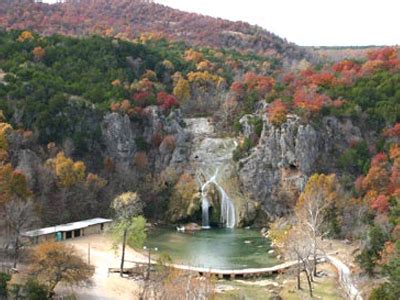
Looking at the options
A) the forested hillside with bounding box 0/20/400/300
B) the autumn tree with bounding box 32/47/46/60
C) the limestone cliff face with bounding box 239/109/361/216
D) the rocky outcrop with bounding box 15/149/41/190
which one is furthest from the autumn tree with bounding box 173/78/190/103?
the rocky outcrop with bounding box 15/149/41/190

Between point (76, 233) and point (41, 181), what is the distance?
637 centimetres

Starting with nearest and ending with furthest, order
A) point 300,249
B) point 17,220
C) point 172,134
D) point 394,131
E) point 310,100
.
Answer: point 300,249
point 17,220
point 394,131
point 310,100
point 172,134

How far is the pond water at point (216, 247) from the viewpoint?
45125 millimetres

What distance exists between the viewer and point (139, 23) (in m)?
120

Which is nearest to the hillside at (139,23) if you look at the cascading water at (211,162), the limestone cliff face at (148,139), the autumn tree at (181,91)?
the autumn tree at (181,91)

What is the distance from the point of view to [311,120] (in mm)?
63125

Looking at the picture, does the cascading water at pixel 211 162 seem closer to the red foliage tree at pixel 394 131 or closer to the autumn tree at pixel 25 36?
the red foliage tree at pixel 394 131

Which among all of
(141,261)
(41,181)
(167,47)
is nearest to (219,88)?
(167,47)

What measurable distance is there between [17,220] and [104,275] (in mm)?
6794

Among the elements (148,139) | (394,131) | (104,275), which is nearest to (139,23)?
(148,139)

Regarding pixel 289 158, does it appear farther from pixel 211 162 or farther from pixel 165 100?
pixel 165 100

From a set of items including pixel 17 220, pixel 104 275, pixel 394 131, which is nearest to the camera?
pixel 104 275

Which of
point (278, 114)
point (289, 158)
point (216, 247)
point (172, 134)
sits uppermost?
point (278, 114)

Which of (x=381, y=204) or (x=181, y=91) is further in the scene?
(x=181, y=91)
